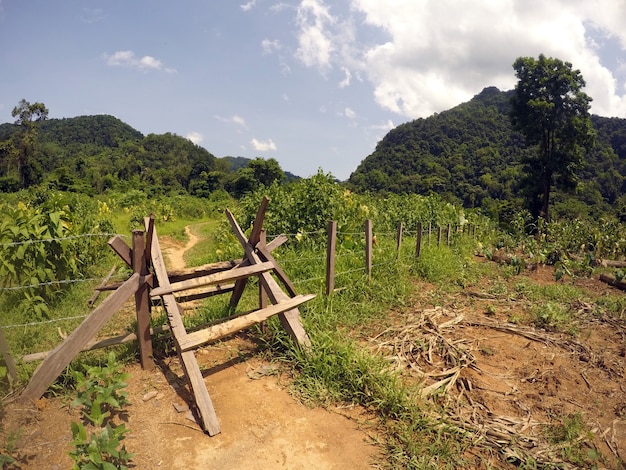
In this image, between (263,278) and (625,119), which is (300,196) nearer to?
(263,278)

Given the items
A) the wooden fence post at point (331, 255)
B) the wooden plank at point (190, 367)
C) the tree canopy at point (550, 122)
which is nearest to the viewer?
the wooden plank at point (190, 367)

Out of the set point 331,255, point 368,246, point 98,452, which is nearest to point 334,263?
point 331,255

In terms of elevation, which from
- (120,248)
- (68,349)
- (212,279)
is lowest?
(68,349)

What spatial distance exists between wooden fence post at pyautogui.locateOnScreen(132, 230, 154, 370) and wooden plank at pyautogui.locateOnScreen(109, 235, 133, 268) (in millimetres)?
90

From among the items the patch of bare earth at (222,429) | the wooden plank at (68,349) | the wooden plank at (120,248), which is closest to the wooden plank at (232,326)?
the patch of bare earth at (222,429)

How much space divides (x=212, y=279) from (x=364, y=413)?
2080 mm

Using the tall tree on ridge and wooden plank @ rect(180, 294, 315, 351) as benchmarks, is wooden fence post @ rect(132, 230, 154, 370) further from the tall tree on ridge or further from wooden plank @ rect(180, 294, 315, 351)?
the tall tree on ridge

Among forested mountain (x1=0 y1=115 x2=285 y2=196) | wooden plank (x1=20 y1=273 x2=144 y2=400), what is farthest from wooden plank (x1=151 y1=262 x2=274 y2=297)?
forested mountain (x1=0 y1=115 x2=285 y2=196)

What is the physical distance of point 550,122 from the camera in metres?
23.4

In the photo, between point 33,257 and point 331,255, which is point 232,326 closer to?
point 331,255

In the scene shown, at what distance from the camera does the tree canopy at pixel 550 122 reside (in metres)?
22.7

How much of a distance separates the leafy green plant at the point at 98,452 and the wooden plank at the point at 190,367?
68 centimetres

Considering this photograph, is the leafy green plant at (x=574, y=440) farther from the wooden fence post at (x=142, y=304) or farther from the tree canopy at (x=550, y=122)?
the tree canopy at (x=550, y=122)

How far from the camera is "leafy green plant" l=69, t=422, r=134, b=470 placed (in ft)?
→ 8.21
